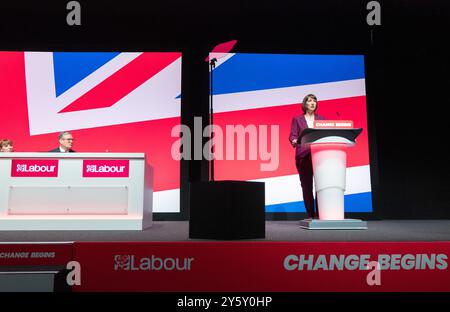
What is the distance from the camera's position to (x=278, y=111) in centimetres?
528

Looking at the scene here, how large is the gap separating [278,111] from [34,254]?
3.71 metres

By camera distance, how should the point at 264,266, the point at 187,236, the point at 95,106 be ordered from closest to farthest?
the point at 264,266, the point at 187,236, the point at 95,106

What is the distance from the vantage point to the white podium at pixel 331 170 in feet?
10.3

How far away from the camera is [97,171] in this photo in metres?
3.36

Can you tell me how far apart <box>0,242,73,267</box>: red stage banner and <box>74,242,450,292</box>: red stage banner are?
0.07m

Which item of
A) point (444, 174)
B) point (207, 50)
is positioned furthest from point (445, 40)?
point (207, 50)

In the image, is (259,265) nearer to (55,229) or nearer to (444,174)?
(55,229)

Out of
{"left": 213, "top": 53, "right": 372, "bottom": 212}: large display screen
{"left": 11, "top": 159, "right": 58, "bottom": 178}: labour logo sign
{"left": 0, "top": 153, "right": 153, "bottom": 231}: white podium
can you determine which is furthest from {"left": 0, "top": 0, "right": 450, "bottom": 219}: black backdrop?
{"left": 11, "top": 159, "right": 58, "bottom": 178}: labour logo sign

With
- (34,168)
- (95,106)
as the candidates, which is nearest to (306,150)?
(34,168)

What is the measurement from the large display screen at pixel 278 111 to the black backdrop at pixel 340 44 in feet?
0.47

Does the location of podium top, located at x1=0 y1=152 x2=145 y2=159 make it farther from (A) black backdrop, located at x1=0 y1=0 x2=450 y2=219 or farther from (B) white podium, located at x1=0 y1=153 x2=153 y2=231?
(A) black backdrop, located at x1=0 y1=0 x2=450 y2=219

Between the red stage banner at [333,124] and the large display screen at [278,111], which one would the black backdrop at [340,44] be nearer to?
the large display screen at [278,111]

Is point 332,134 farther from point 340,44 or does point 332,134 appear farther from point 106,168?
point 340,44
